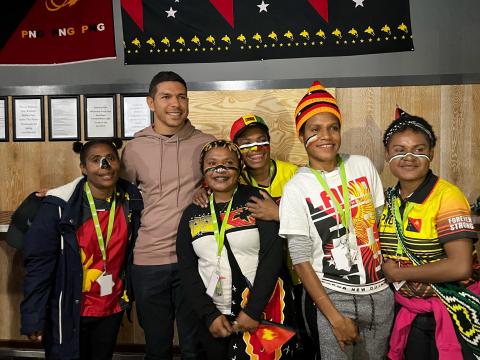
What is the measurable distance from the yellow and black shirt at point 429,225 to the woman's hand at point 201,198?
2.56 feet

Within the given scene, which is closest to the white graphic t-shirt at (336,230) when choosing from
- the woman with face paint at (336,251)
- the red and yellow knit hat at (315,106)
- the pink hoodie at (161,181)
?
the woman with face paint at (336,251)

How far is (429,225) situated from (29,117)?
8.70ft

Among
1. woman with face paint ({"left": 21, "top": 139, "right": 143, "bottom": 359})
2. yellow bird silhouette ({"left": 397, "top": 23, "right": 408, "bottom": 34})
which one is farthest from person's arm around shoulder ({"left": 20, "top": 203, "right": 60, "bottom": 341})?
yellow bird silhouette ({"left": 397, "top": 23, "right": 408, "bottom": 34})

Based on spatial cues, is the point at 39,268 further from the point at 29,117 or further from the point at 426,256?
the point at 426,256

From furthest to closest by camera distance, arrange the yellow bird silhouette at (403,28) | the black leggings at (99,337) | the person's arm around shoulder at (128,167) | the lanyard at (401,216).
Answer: the yellow bird silhouette at (403,28)
the person's arm around shoulder at (128,167)
the black leggings at (99,337)
the lanyard at (401,216)

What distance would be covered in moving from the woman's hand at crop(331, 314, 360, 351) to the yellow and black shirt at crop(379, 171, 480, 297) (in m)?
0.28

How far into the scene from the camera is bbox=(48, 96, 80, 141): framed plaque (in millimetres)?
3109

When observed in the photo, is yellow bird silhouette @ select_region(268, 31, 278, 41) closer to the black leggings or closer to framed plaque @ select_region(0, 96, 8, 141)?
framed plaque @ select_region(0, 96, 8, 141)

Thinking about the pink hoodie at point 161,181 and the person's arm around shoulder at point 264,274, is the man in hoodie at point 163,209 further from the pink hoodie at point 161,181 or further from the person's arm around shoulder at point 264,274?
the person's arm around shoulder at point 264,274

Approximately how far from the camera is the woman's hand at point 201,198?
6.63 feet

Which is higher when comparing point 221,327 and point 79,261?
point 79,261

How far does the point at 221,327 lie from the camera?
6.13 feet

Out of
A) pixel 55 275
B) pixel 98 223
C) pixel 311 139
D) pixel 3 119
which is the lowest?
pixel 55 275

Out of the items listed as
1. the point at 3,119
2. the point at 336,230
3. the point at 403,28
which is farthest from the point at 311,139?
the point at 3,119
